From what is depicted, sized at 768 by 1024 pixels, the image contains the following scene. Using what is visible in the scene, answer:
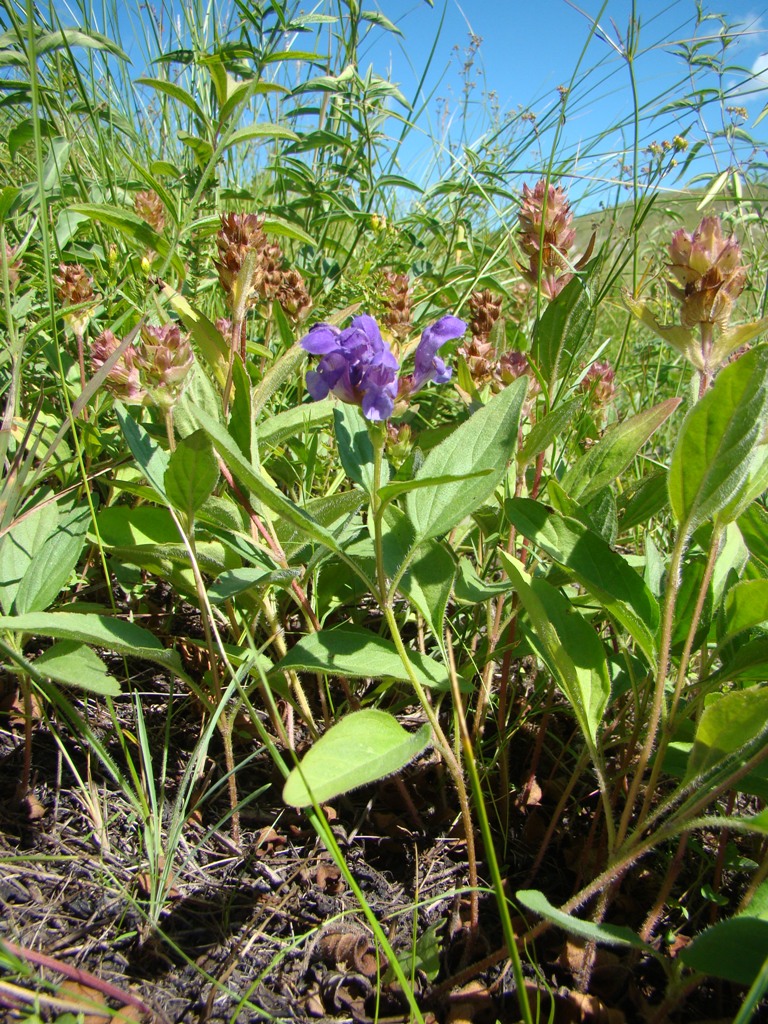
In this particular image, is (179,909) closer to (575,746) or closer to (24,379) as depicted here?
(575,746)

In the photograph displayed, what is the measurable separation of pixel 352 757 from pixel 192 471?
18.2 inches

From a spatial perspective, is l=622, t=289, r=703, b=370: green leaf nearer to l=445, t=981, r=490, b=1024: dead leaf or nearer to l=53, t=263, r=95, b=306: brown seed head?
l=445, t=981, r=490, b=1024: dead leaf

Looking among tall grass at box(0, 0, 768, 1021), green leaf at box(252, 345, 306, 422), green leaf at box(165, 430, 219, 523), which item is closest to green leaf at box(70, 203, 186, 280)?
tall grass at box(0, 0, 768, 1021)

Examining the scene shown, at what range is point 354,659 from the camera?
1002mm

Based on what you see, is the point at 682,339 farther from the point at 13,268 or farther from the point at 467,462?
the point at 13,268

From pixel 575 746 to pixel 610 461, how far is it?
61 cm

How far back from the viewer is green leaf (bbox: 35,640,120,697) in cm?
101

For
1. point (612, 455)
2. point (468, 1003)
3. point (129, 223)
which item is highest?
point (129, 223)

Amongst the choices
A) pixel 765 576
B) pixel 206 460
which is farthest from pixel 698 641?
pixel 206 460

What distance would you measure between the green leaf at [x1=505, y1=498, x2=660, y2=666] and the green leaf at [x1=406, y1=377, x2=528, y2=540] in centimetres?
12

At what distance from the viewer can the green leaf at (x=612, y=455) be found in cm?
127

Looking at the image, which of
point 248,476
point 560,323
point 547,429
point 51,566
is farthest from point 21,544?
point 560,323

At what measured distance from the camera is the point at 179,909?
1.09 metres

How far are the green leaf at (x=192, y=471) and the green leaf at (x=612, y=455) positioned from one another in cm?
68
